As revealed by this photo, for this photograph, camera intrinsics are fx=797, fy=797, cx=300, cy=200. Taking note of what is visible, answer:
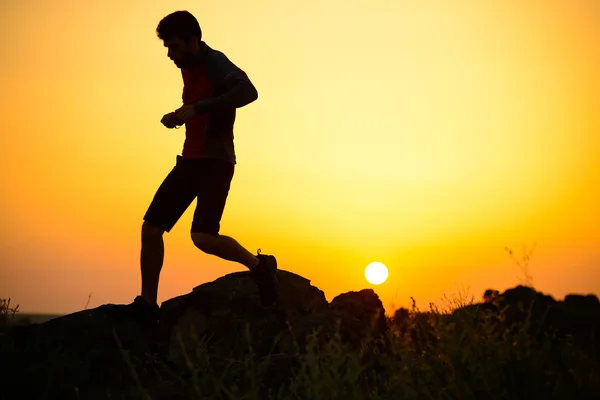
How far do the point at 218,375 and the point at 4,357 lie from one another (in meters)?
1.81

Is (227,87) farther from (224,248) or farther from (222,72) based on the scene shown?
(224,248)

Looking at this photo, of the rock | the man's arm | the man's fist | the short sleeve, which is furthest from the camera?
the short sleeve

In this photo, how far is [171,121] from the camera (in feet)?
22.4

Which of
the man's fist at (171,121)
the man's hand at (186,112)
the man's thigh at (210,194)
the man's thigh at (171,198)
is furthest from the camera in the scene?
the man's thigh at (171,198)

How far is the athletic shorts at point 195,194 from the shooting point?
280 inches

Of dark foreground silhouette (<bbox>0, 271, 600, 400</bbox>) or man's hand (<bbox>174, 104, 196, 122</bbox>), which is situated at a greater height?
man's hand (<bbox>174, 104, 196, 122</bbox>)

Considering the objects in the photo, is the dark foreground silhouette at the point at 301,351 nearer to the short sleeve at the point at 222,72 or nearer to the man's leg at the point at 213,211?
the man's leg at the point at 213,211

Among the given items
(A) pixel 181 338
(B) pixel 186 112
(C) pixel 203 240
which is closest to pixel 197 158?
(B) pixel 186 112

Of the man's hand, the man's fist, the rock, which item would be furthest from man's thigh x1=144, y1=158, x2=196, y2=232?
the rock

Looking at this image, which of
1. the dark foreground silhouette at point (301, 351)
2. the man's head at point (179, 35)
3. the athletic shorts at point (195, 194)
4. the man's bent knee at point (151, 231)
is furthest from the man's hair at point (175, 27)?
the dark foreground silhouette at point (301, 351)

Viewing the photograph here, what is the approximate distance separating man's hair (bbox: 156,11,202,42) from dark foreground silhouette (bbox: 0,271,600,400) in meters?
2.55

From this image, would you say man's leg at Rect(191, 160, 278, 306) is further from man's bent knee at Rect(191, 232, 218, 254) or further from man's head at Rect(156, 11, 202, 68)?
man's head at Rect(156, 11, 202, 68)

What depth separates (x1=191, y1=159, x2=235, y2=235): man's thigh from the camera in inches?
280

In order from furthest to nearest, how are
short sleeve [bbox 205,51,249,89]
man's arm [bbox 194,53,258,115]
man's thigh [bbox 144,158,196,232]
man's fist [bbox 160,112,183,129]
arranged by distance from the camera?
1. man's thigh [bbox 144,158,196,232]
2. short sleeve [bbox 205,51,249,89]
3. man's fist [bbox 160,112,183,129]
4. man's arm [bbox 194,53,258,115]
